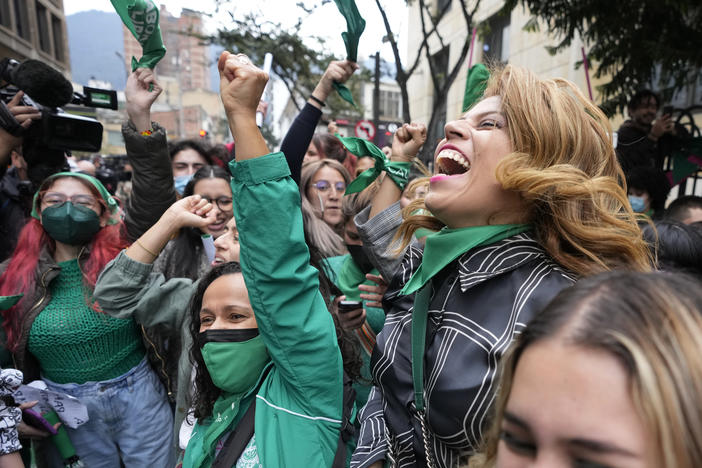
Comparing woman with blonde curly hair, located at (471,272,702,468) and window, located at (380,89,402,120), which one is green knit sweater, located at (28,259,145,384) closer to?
woman with blonde curly hair, located at (471,272,702,468)

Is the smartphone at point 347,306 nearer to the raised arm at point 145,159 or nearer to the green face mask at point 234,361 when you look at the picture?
the green face mask at point 234,361

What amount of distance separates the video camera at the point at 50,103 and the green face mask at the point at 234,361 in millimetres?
1844

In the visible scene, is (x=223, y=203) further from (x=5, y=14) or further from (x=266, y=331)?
(x=5, y=14)

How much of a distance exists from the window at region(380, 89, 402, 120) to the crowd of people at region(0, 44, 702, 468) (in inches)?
1277

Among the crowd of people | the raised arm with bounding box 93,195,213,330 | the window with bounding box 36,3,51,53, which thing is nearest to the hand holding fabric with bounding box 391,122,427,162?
the crowd of people

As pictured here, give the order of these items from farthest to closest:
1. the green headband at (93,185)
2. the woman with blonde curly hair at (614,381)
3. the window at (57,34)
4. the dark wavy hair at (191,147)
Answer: the window at (57,34) < the dark wavy hair at (191,147) < the green headband at (93,185) < the woman with blonde curly hair at (614,381)

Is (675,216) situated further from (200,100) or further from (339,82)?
(200,100)

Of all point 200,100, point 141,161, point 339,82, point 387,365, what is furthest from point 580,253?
point 200,100

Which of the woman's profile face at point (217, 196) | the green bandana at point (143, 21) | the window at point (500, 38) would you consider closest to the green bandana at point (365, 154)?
the green bandana at point (143, 21)

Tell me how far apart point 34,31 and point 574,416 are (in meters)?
22.5

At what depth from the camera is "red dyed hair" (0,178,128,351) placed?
2.34m

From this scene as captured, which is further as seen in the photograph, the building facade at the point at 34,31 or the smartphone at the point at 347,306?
the building facade at the point at 34,31

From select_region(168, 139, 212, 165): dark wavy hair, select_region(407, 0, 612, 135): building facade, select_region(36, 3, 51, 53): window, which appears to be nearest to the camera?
select_region(168, 139, 212, 165): dark wavy hair

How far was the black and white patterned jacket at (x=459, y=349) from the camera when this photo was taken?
0.97 meters
